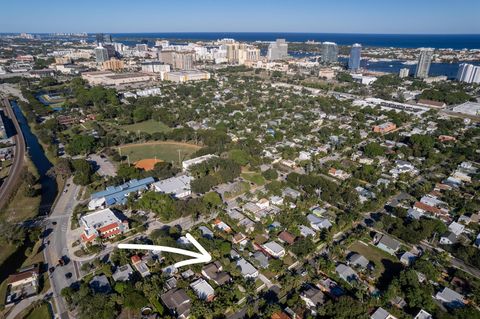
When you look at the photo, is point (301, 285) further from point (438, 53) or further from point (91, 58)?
point (438, 53)

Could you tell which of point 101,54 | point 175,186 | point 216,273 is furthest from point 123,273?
point 101,54

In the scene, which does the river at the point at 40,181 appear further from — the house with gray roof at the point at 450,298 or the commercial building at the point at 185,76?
the commercial building at the point at 185,76

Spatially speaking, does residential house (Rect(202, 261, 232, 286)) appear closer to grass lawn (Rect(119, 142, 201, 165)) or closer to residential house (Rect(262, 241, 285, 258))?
residential house (Rect(262, 241, 285, 258))

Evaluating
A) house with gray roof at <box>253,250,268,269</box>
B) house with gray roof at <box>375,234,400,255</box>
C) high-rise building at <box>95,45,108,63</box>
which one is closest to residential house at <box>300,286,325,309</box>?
house with gray roof at <box>253,250,268,269</box>

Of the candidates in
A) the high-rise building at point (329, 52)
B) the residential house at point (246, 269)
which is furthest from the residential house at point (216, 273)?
the high-rise building at point (329, 52)

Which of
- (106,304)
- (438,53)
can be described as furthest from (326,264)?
(438,53)

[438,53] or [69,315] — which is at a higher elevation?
[438,53]
